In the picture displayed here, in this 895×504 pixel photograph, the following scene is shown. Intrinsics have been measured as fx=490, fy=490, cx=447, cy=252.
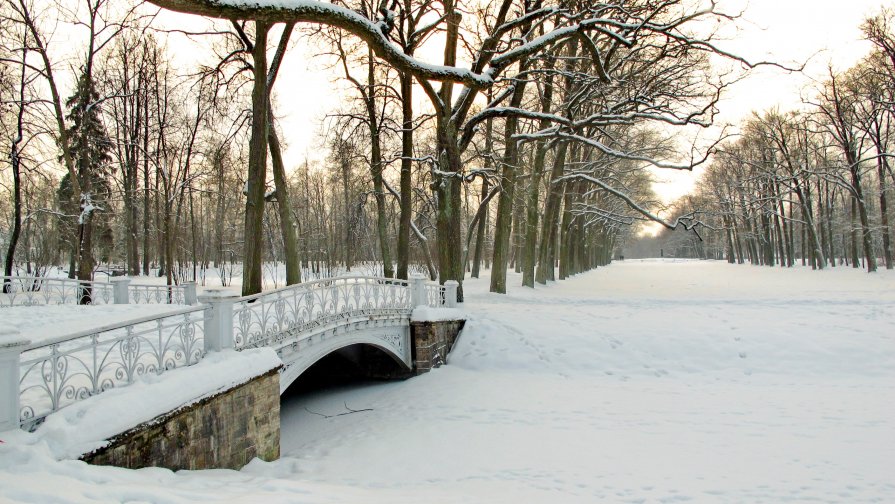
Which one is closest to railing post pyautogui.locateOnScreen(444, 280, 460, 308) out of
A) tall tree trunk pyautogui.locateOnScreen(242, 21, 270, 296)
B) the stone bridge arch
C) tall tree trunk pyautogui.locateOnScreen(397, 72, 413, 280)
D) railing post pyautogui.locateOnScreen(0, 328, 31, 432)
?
the stone bridge arch

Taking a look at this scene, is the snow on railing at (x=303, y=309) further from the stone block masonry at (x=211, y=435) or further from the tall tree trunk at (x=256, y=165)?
the tall tree trunk at (x=256, y=165)

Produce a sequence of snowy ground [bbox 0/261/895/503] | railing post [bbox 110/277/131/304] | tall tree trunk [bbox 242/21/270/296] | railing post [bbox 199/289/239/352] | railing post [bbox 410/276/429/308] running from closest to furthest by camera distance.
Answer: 1. snowy ground [bbox 0/261/895/503]
2. railing post [bbox 199/289/239/352]
3. tall tree trunk [bbox 242/21/270/296]
4. railing post [bbox 410/276/429/308]
5. railing post [bbox 110/277/131/304]

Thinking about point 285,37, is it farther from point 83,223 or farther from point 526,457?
point 526,457

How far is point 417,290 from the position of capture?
10617 millimetres

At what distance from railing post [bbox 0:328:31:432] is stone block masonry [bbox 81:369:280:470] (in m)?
0.56

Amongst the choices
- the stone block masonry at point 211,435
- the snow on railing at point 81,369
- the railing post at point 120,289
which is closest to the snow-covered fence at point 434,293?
the stone block masonry at point 211,435

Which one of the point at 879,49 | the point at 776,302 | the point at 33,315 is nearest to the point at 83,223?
the point at 33,315

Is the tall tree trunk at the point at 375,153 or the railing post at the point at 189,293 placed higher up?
the tall tree trunk at the point at 375,153

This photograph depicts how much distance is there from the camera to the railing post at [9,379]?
134 inches

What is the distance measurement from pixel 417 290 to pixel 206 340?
5361 mm

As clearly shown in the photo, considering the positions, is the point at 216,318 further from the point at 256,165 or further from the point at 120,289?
the point at 120,289

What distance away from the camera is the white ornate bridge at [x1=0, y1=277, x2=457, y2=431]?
12.2 feet

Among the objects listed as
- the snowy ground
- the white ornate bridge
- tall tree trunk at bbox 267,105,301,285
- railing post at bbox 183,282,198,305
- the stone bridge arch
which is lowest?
the snowy ground

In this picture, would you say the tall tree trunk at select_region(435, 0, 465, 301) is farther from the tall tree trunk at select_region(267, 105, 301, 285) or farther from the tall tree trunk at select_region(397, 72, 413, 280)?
the tall tree trunk at select_region(267, 105, 301, 285)
